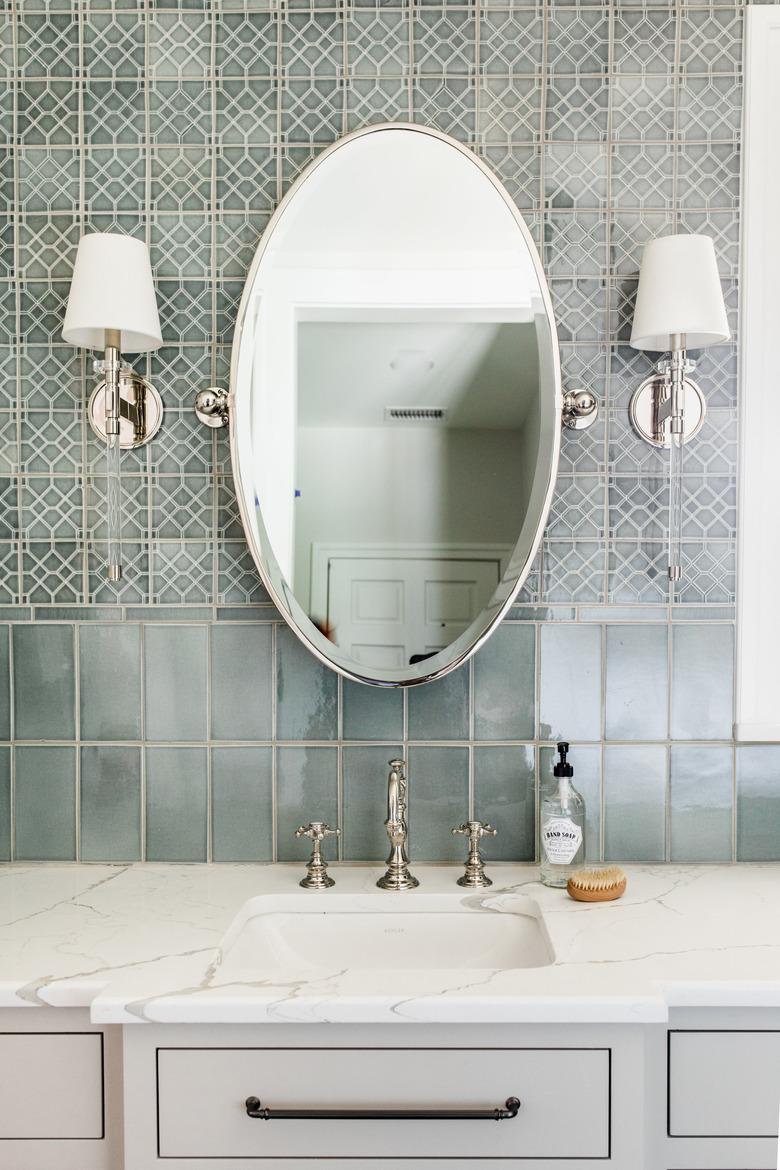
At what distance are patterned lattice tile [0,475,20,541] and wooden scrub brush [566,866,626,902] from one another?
1088 millimetres

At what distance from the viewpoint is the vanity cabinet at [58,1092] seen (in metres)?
1.10

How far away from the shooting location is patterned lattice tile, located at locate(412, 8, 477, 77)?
4.96ft

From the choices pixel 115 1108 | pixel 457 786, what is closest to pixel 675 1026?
pixel 457 786

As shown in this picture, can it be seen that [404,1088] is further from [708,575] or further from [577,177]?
[577,177]

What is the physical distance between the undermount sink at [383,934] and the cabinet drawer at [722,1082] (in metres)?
0.27

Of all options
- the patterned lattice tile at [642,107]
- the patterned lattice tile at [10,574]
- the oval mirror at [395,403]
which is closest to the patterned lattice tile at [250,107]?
the oval mirror at [395,403]

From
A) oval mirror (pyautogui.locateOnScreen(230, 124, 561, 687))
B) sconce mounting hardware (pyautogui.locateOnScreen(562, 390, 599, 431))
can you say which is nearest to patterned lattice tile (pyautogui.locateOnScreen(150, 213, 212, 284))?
oval mirror (pyautogui.locateOnScreen(230, 124, 561, 687))

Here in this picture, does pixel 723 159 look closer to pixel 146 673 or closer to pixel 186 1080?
pixel 146 673

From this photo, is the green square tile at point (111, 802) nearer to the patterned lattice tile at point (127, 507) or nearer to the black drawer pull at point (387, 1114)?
the patterned lattice tile at point (127, 507)

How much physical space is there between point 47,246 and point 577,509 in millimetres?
1015

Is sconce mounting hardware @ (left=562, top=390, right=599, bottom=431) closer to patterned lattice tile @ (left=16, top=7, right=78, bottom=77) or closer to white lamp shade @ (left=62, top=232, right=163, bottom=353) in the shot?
white lamp shade @ (left=62, top=232, right=163, bottom=353)

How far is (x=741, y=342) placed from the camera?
1.54 metres

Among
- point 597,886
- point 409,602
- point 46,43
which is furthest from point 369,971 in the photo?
point 46,43

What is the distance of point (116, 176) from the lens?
5.05ft
